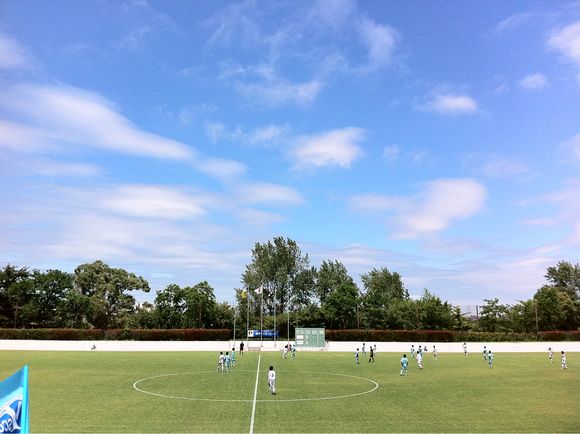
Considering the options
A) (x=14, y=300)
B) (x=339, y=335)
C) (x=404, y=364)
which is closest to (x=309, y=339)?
(x=339, y=335)

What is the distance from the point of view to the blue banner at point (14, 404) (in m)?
6.77

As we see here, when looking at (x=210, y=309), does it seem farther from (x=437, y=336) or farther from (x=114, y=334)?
(x=437, y=336)

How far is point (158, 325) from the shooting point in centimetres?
10031

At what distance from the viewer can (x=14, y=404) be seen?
6.94 meters

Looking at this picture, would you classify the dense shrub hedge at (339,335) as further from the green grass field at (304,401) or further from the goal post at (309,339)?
the green grass field at (304,401)

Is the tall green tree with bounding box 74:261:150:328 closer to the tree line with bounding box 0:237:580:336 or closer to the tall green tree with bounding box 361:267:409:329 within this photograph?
the tree line with bounding box 0:237:580:336

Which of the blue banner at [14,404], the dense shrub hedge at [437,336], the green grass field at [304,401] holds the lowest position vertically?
the dense shrub hedge at [437,336]

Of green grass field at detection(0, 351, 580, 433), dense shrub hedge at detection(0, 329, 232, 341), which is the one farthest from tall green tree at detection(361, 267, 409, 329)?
green grass field at detection(0, 351, 580, 433)

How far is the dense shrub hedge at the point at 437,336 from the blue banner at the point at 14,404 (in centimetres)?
8943

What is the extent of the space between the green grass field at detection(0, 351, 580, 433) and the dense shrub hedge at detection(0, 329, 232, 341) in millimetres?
50576

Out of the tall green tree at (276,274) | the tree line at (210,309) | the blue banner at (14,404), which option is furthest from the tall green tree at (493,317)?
the blue banner at (14,404)

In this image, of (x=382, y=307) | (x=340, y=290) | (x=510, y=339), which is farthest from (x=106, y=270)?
(x=510, y=339)

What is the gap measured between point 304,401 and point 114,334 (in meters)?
75.4

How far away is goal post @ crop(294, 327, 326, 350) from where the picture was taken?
73.0 metres
